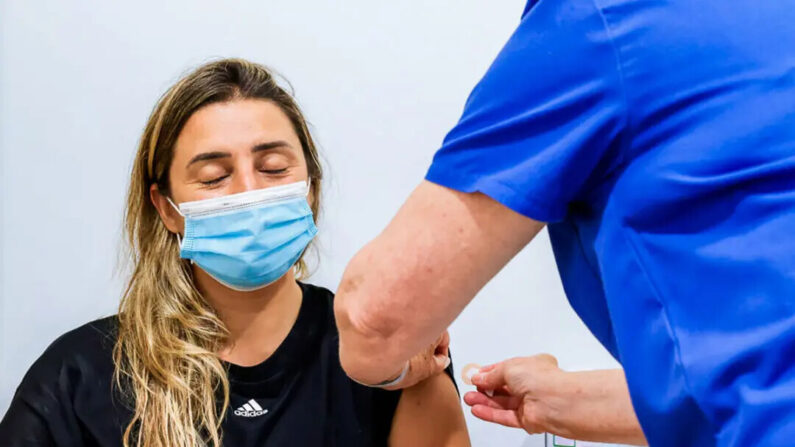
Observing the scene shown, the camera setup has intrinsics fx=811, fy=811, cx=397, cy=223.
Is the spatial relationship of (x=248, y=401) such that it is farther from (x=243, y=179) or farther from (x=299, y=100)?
(x=299, y=100)

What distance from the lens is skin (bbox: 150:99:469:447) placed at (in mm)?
1498

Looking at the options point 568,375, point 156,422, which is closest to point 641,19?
point 568,375

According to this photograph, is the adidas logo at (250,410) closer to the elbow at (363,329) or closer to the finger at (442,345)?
the finger at (442,345)

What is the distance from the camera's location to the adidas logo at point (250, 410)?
150cm

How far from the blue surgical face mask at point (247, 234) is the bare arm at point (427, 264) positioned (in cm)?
66

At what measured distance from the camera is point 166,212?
159 cm

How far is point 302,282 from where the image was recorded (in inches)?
71.3

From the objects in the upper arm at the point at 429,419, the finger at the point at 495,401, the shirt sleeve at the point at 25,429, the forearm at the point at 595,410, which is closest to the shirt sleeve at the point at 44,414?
the shirt sleeve at the point at 25,429

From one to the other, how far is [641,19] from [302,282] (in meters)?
1.26

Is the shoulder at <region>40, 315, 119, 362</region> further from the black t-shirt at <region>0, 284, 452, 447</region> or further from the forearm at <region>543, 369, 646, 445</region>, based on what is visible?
the forearm at <region>543, 369, 646, 445</region>

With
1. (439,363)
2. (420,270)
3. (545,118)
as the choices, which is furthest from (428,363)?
(545,118)

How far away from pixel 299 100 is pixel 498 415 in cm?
88

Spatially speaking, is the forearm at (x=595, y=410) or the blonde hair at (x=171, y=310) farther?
the blonde hair at (x=171, y=310)

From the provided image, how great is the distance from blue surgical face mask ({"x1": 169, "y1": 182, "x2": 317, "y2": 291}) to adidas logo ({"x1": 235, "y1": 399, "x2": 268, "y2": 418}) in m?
0.23
